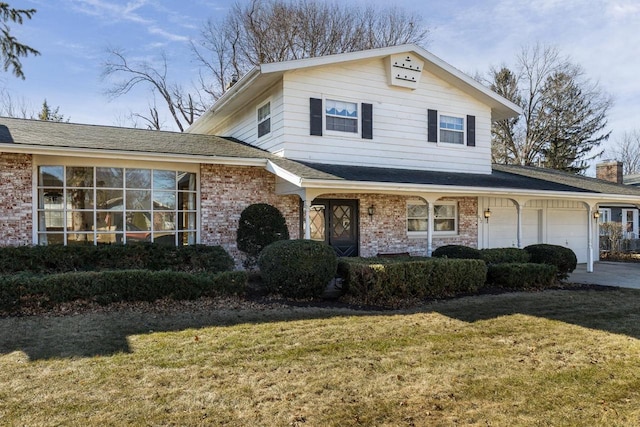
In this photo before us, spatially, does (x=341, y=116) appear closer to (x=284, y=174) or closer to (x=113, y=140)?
(x=284, y=174)

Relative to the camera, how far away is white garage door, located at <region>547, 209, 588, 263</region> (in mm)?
15789

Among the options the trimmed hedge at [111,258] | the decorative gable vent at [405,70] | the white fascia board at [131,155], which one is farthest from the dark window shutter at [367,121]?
the trimmed hedge at [111,258]

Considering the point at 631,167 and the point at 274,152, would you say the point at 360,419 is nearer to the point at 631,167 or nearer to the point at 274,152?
the point at 274,152

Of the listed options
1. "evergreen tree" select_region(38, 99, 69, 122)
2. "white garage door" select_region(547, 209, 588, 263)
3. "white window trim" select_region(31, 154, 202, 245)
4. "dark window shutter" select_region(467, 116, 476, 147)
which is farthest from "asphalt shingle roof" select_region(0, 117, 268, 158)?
"evergreen tree" select_region(38, 99, 69, 122)

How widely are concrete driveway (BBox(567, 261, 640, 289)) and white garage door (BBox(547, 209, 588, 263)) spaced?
92 centimetres

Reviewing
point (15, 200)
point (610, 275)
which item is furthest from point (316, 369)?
point (610, 275)

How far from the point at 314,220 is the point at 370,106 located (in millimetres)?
3620

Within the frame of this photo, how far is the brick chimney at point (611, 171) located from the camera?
2142cm

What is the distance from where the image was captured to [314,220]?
1204cm

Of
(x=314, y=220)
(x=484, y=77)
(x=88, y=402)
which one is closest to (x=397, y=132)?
(x=314, y=220)

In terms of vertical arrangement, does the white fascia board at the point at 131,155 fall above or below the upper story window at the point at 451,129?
below

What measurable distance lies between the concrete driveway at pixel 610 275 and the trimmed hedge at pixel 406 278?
14.1 ft

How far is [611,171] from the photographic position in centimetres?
2166

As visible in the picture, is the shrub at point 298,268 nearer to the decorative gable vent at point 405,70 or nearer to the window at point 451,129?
the decorative gable vent at point 405,70
